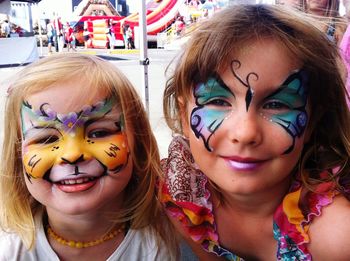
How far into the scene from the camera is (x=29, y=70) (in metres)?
1.39

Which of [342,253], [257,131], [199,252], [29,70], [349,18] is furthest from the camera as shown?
[349,18]

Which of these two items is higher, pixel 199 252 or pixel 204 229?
pixel 204 229

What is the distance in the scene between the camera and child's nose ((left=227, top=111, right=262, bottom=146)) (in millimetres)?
1146

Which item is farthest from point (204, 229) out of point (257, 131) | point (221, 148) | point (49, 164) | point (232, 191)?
point (49, 164)

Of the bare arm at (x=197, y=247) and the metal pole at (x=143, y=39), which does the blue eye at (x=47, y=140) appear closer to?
the bare arm at (x=197, y=247)

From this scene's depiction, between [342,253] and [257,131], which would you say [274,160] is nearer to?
[257,131]

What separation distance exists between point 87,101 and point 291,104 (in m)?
0.65

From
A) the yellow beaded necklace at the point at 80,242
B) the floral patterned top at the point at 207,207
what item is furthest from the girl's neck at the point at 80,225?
the floral patterned top at the point at 207,207

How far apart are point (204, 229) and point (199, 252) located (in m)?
0.18

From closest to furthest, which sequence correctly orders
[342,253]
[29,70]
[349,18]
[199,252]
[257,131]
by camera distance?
1. [257,131]
2. [342,253]
3. [29,70]
4. [199,252]
5. [349,18]

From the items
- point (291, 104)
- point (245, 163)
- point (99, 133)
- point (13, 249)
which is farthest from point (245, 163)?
point (13, 249)

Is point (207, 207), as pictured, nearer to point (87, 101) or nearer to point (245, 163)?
point (245, 163)

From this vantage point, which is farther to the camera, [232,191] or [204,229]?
[204,229]

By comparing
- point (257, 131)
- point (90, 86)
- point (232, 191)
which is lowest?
point (232, 191)
